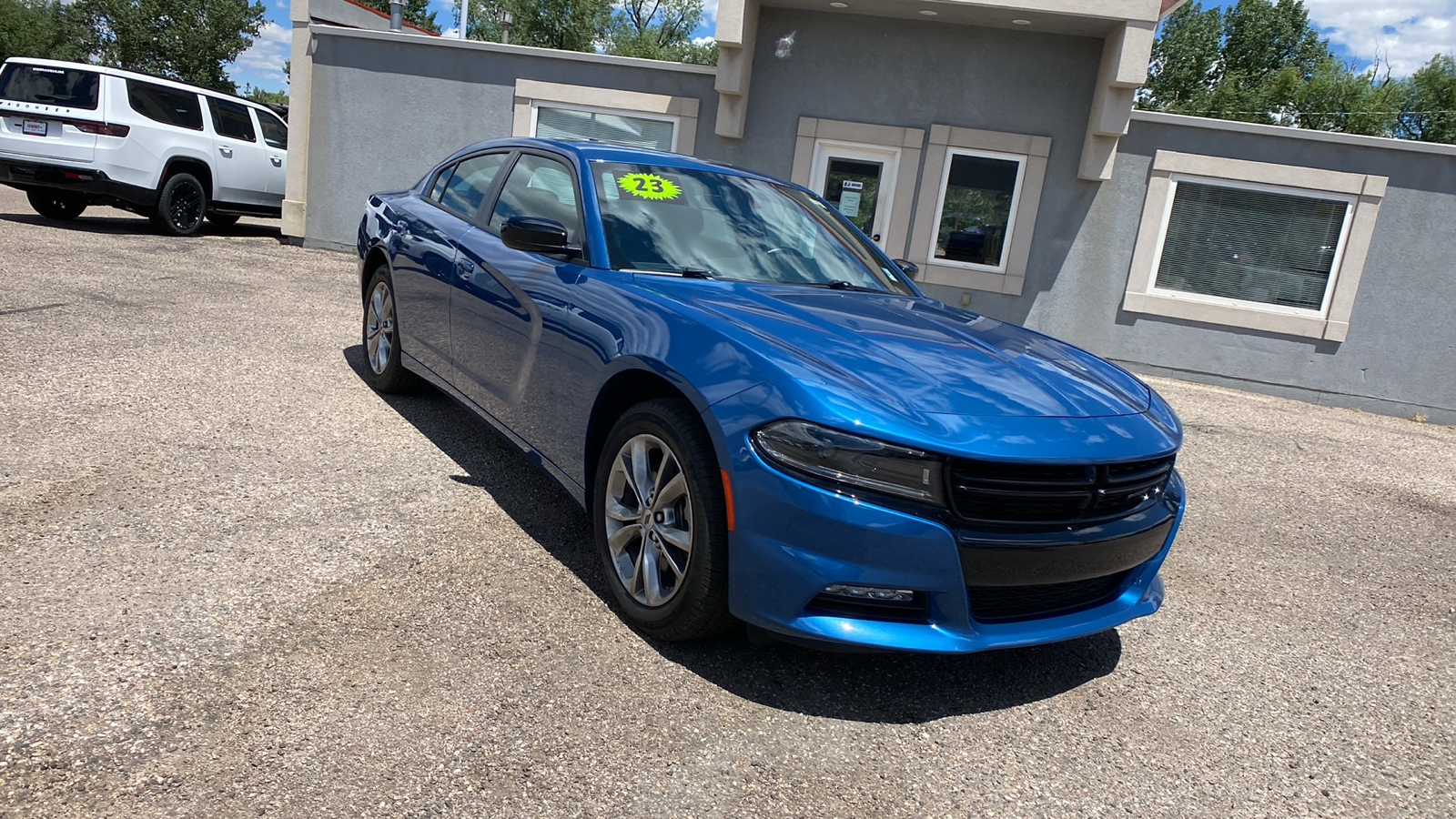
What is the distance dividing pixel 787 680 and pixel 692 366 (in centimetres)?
100

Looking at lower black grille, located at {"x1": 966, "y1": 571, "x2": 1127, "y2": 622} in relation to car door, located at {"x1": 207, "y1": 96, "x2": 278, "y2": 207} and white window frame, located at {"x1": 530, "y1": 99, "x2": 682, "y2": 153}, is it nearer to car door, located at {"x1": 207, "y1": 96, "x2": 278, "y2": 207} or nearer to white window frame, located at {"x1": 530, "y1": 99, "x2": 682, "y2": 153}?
white window frame, located at {"x1": 530, "y1": 99, "x2": 682, "y2": 153}

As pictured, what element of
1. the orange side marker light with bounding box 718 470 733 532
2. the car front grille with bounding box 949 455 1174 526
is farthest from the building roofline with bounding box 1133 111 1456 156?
the orange side marker light with bounding box 718 470 733 532

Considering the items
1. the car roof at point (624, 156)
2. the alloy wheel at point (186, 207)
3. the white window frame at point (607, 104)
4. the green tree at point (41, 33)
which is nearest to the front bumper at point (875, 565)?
the car roof at point (624, 156)

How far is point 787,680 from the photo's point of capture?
2928 mm

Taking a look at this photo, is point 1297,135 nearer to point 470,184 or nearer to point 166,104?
point 470,184

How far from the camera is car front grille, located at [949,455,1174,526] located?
2.53 metres

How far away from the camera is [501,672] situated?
2.75m

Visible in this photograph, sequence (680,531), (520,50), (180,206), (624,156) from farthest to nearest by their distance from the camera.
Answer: (180,206)
(520,50)
(624,156)
(680,531)

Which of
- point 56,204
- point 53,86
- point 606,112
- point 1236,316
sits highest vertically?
point 606,112

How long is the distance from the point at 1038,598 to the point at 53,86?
12.4 metres

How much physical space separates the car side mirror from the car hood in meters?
0.38

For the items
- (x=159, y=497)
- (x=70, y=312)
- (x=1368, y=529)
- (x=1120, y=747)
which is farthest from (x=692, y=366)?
(x=70, y=312)

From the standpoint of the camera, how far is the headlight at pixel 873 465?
8.14 feet

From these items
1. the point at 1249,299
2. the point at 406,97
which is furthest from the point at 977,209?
the point at 406,97
